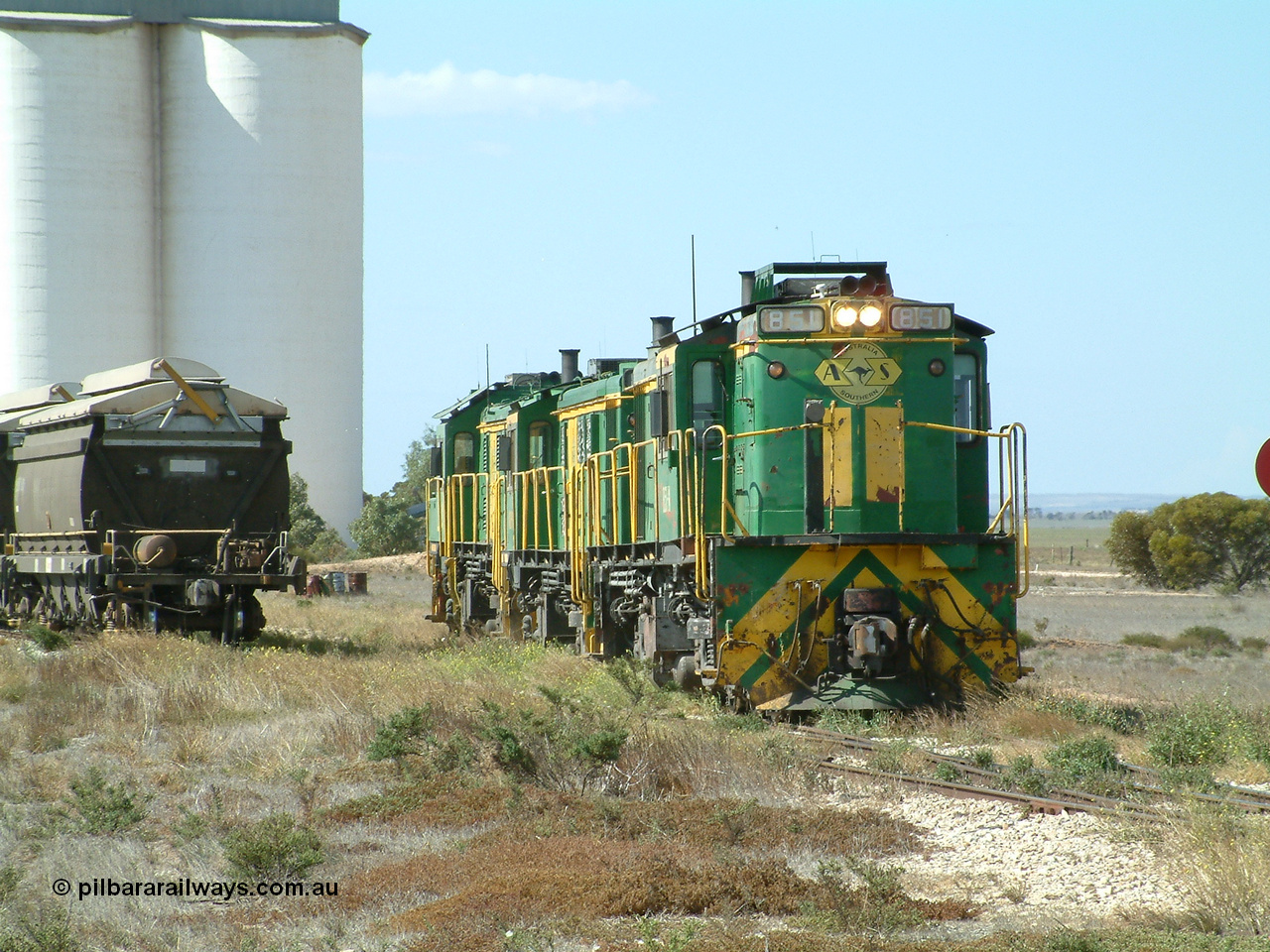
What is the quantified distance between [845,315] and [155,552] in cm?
1074

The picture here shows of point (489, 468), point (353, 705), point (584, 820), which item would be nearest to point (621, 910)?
point (584, 820)

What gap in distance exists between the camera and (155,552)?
63.9 ft

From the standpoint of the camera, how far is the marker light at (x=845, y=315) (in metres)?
13.3

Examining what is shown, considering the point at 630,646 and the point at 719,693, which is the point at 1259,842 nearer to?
the point at 719,693

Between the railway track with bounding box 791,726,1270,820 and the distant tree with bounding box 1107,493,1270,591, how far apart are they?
38609mm

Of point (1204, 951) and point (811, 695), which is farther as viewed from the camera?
point (811, 695)

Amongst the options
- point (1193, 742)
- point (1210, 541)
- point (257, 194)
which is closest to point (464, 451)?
point (1193, 742)

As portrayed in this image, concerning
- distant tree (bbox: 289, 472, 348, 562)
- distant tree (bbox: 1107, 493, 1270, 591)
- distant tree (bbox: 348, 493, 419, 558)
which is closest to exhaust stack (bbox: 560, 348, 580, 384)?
distant tree (bbox: 1107, 493, 1270, 591)

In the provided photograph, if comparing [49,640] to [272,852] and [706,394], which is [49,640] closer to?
[706,394]

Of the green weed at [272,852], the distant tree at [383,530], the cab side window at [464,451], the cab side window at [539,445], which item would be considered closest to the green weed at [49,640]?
the cab side window at [539,445]

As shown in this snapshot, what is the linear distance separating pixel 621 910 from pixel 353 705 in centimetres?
618

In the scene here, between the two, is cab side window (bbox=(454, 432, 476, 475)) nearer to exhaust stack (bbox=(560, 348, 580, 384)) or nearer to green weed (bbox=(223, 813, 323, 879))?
exhaust stack (bbox=(560, 348, 580, 384))

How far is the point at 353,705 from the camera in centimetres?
1256

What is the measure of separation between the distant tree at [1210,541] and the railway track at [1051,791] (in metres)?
38.6
